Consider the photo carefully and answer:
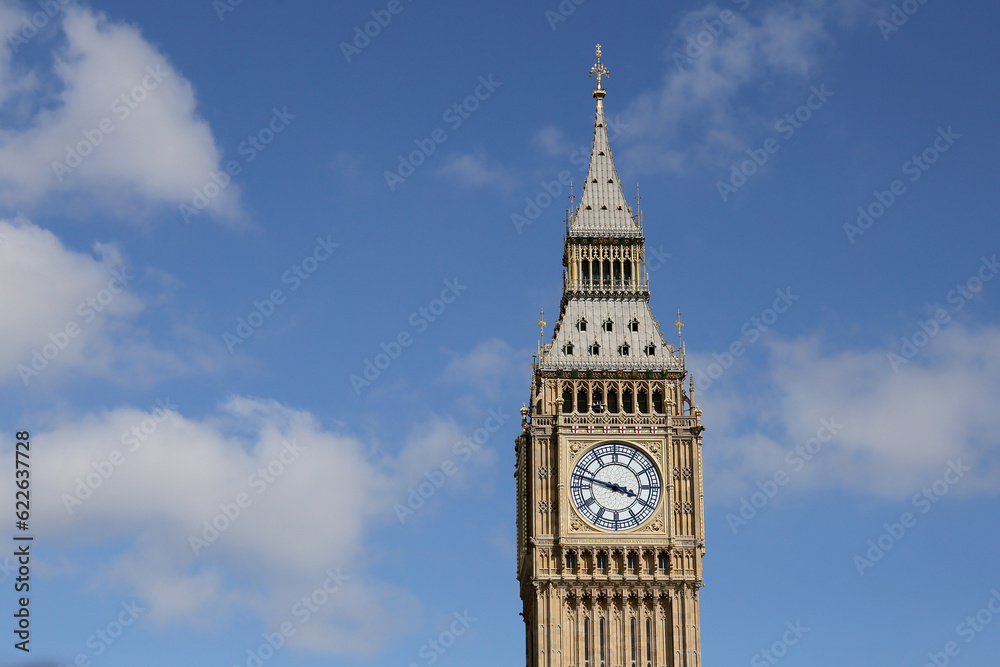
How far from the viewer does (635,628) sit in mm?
122062

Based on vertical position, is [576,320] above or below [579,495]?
above

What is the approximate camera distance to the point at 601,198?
135625 millimetres

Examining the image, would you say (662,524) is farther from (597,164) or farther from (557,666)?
(597,164)

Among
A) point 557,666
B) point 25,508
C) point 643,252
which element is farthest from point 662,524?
point 25,508

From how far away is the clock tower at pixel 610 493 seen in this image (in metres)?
122

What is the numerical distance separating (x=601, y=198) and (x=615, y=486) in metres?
22.6

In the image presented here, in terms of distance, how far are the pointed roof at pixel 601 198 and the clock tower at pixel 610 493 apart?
12.7 feet

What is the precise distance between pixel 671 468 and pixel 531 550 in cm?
1065

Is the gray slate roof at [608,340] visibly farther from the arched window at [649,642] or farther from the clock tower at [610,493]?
the arched window at [649,642]

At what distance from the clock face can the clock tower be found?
7cm

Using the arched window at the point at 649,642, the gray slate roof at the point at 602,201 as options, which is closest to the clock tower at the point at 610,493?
the arched window at the point at 649,642

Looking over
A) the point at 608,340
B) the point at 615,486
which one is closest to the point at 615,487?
the point at 615,486

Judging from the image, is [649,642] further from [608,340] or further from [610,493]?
[608,340]

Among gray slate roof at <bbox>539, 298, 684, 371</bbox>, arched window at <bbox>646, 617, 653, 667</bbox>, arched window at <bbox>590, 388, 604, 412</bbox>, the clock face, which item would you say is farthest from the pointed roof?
arched window at <bbox>646, 617, 653, 667</bbox>
